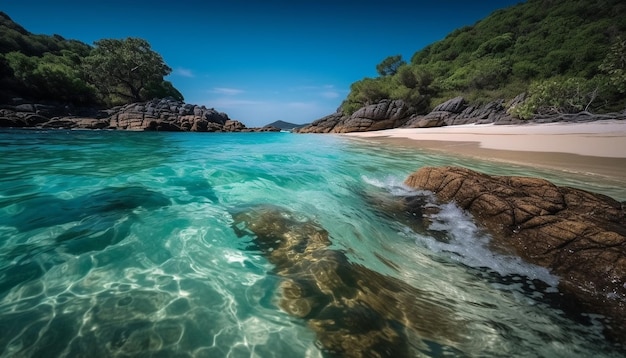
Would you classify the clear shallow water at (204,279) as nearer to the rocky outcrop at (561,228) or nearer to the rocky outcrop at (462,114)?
the rocky outcrop at (561,228)

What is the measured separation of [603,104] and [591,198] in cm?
3305

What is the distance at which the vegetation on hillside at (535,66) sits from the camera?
76.4ft

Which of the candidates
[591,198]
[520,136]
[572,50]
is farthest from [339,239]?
[572,50]

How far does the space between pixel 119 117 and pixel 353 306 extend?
5150 cm

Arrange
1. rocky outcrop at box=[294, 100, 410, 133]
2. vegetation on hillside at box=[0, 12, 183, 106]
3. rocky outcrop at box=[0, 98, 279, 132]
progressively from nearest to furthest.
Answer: rocky outcrop at box=[0, 98, 279, 132]
vegetation on hillside at box=[0, 12, 183, 106]
rocky outcrop at box=[294, 100, 410, 133]

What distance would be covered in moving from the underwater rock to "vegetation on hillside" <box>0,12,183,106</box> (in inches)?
2329

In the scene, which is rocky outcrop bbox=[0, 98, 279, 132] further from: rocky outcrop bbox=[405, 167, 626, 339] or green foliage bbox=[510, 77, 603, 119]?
green foliage bbox=[510, 77, 603, 119]

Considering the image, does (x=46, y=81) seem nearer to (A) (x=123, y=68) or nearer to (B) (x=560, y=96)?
(A) (x=123, y=68)

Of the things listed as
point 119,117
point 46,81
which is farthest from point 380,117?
point 46,81

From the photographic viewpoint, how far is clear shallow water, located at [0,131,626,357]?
2256mm

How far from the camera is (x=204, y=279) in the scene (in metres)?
3.12

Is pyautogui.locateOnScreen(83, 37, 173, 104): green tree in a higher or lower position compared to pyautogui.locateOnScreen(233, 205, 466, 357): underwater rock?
higher

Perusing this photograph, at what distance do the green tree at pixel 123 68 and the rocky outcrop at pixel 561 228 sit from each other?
6804 cm

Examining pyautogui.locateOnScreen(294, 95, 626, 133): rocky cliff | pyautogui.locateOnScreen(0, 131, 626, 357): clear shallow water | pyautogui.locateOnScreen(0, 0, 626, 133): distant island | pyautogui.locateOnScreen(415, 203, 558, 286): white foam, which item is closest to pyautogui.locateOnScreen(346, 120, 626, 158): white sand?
pyautogui.locateOnScreen(294, 95, 626, 133): rocky cliff
